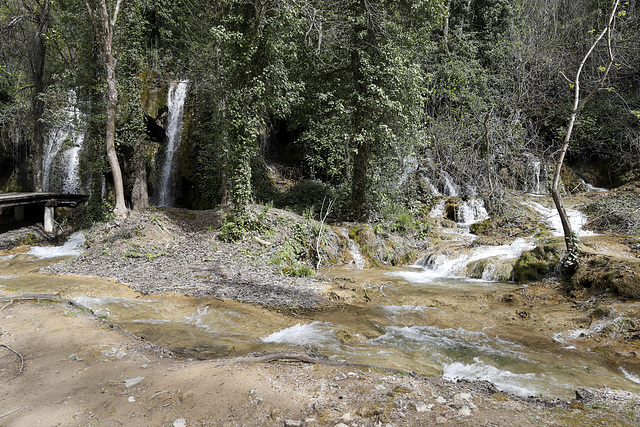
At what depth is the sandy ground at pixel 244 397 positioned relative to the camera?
280cm

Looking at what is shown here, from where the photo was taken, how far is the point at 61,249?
13398 millimetres

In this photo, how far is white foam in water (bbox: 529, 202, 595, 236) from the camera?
1234cm

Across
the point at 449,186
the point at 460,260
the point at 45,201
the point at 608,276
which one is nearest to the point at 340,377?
the point at 608,276

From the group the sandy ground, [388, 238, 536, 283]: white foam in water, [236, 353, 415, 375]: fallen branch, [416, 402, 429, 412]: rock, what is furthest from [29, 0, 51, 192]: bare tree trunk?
[416, 402, 429, 412]: rock

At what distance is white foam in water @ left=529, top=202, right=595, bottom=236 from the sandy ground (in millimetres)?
10540

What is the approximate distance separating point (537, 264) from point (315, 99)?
9661 mm

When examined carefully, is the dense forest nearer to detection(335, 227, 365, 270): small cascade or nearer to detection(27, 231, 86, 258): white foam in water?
detection(27, 231, 86, 258): white foam in water

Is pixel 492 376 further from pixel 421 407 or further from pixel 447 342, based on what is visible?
pixel 421 407

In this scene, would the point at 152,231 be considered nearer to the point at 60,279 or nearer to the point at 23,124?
the point at 60,279

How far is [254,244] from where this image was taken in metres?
10.5

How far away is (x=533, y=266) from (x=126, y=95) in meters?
15.8

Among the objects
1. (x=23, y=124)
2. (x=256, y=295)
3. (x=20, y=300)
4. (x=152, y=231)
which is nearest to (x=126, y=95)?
(x=152, y=231)

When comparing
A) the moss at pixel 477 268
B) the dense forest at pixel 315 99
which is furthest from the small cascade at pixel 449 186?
the moss at pixel 477 268

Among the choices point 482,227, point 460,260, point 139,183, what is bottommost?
point 460,260
